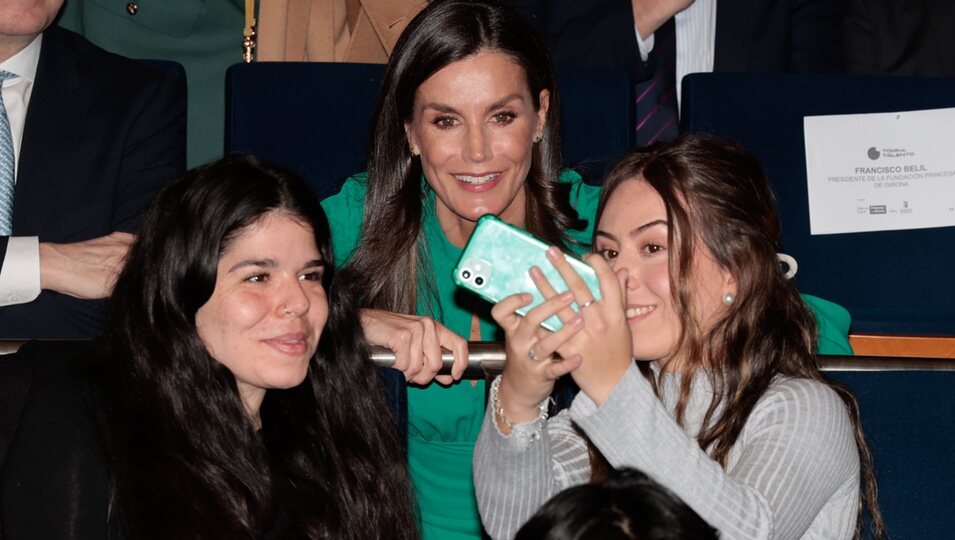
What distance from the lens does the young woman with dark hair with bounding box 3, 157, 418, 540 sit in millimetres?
1960

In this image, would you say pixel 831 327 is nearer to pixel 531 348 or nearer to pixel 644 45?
pixel 531 348

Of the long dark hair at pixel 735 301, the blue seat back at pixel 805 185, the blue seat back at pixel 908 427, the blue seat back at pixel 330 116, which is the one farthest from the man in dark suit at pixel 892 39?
the long dark hair at pixel 735 301

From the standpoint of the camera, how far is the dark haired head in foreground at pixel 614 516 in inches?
53.7

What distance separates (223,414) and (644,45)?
190 centimetres

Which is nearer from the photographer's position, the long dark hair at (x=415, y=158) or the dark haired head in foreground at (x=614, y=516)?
the dark haired head in foreground at (x=614, y=516)

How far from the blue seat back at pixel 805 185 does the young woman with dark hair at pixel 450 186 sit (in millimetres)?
576

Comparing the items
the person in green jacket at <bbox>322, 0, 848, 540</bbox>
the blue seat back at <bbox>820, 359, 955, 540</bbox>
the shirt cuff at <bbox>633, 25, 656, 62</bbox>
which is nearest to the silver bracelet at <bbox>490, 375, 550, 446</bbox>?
the blue seat back at <bbox>820, 359, 955, 540</bbox>

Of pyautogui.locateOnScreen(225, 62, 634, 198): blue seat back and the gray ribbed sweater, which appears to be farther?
pyautogui.locateOnScreen(225, 62, 634, 198): blue seat back

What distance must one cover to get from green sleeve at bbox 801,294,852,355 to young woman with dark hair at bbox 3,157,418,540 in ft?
2.84

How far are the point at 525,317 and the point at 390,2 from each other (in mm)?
1956

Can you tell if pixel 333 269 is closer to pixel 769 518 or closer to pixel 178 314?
pixel 178 314

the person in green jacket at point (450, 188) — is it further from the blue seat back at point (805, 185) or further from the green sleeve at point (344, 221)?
the blue seat back at point (805, 185)

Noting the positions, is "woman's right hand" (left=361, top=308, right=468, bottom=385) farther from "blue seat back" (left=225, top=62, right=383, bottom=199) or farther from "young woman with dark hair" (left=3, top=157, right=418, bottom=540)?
"blue seat back" (left=225, top=62, right=383, bottom=199)

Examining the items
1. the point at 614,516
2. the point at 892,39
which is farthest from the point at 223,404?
the point at 892,39
